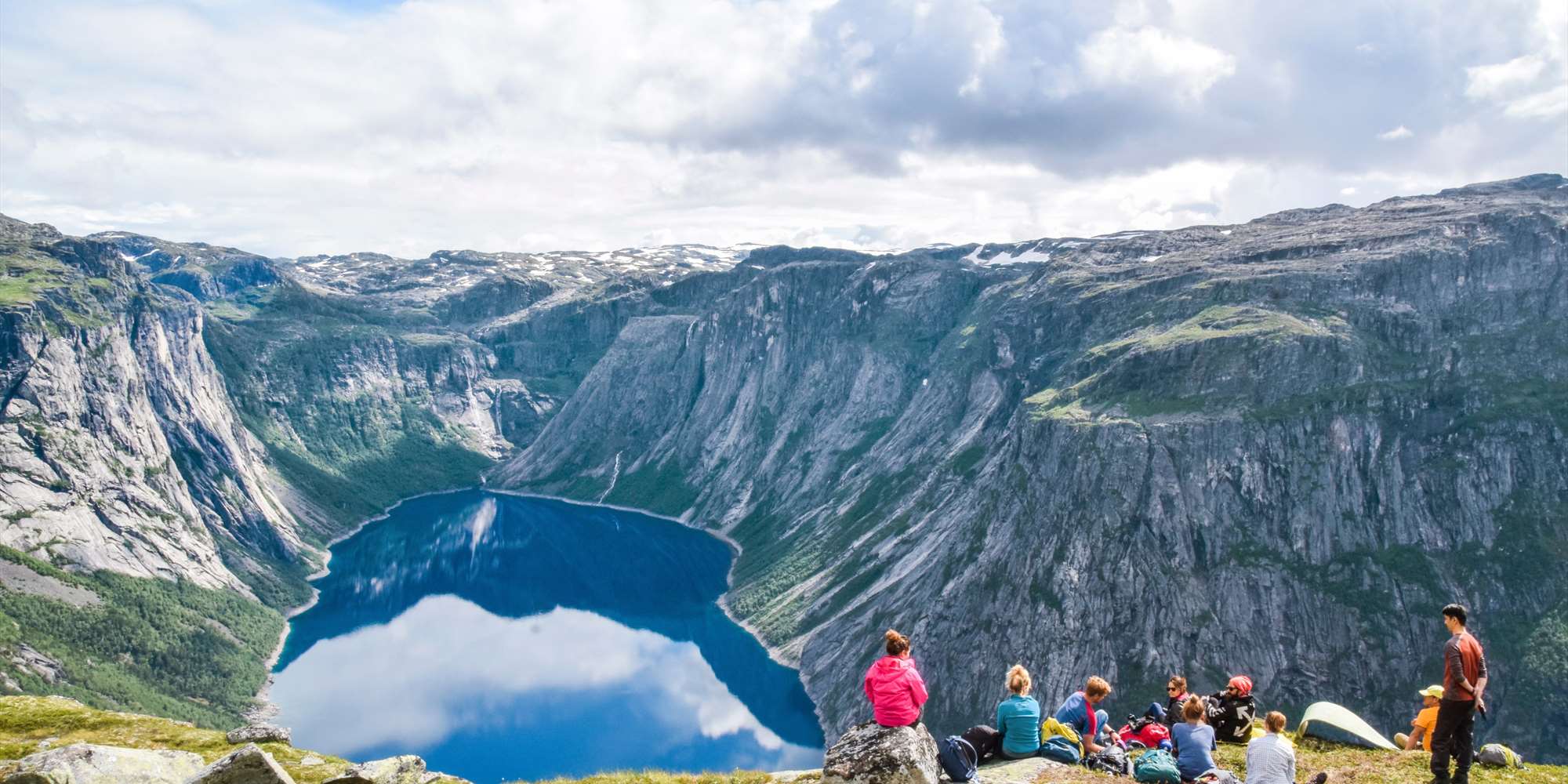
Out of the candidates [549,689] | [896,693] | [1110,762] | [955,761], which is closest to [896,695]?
[896,693]

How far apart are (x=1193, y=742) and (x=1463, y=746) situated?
24.6 ft

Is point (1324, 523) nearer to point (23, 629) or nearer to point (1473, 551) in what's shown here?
point (1473, 551)

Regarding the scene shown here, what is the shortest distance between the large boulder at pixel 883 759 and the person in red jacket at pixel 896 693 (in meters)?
0.35

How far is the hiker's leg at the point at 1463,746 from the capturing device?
25078 mm

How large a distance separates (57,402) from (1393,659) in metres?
243

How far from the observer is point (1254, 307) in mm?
139375

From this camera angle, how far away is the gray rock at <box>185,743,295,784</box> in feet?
69.6

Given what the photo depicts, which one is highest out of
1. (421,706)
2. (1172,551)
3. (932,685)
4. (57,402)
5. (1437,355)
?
(1437,355)

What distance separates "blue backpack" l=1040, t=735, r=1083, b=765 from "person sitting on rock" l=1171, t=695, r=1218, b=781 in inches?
111

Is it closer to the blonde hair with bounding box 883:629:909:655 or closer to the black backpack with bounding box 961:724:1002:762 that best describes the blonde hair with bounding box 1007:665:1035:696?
the black backpack with bounding box 961:724:1002:762

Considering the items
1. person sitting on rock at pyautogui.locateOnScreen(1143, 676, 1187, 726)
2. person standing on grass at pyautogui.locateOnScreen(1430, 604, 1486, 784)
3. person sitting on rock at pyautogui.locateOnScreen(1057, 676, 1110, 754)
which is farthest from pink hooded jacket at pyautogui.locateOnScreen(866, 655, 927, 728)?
person standing on grass at pyautogui.locateOnScreen(1430, 604, 1486, 784)

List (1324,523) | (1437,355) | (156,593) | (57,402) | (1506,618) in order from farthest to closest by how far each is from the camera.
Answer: (57,402) → (156,593) → (1437,355) → (1324,523) → (1506,618)

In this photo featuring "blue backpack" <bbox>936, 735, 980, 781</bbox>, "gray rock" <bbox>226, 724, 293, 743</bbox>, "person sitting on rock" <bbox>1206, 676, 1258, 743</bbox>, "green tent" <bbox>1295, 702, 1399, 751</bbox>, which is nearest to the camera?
"blue backpack" <bbox>936, 735, 980, 781</bbox>

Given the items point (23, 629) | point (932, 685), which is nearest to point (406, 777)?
point (932, 685)
